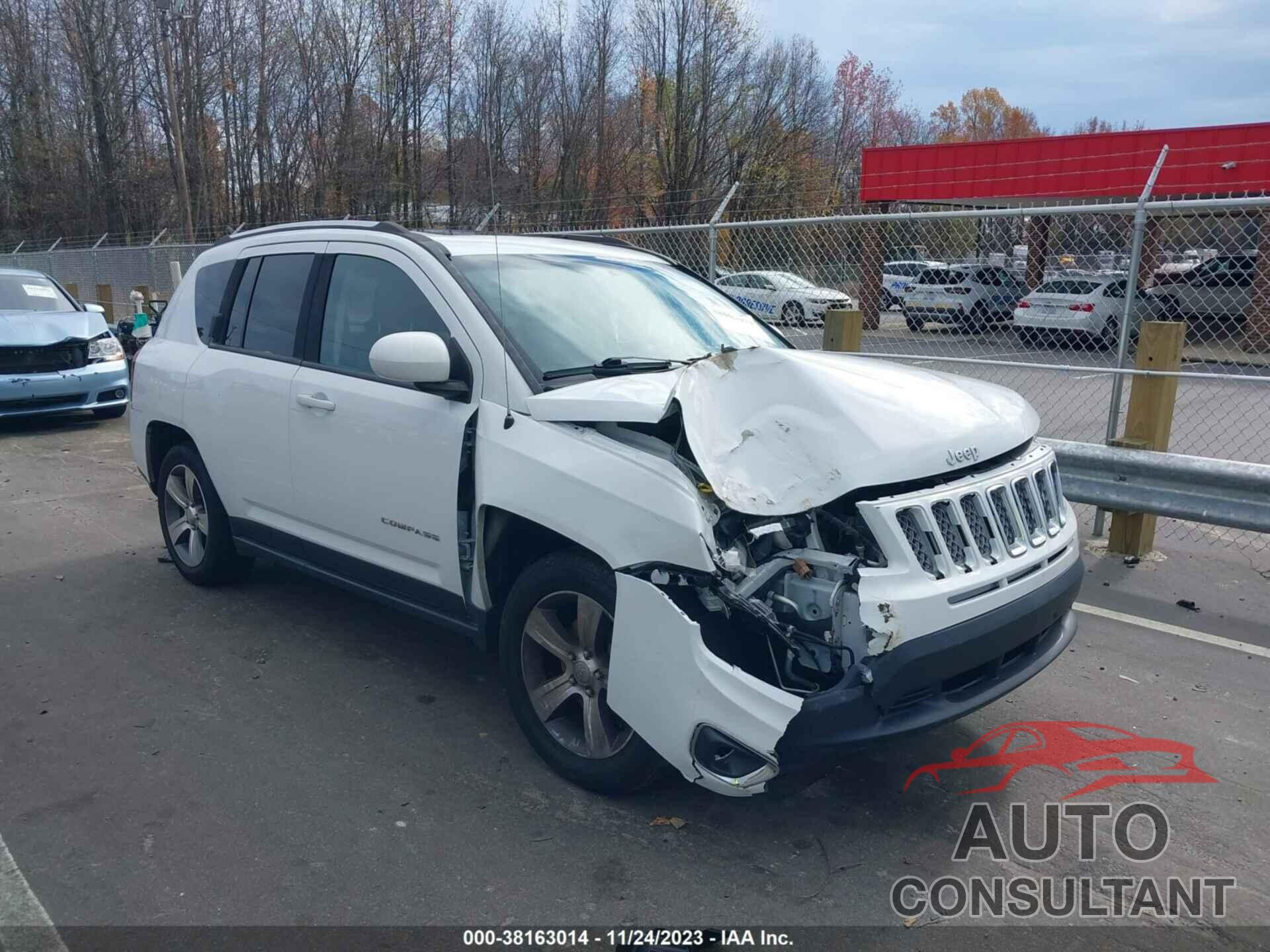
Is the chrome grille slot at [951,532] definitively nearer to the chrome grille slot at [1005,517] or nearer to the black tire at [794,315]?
the chrome grille slot at [1005,517]

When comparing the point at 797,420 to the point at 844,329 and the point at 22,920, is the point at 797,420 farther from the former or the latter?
the point at 844,329

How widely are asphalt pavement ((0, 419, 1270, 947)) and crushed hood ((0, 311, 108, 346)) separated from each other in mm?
5923

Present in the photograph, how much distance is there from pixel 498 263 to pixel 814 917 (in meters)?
2.75

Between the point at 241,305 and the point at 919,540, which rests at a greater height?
the point at 241,305

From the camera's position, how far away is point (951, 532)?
304cm

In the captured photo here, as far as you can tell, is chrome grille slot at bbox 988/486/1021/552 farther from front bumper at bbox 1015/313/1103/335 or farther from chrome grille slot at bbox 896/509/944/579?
front bumper at bbox 1015/313/1103/335

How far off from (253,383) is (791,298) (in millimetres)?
5656

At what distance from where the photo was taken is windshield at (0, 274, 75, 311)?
1100 centimetres

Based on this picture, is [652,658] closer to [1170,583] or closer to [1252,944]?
[1252,944]

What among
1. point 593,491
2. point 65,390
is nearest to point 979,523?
point 593,491

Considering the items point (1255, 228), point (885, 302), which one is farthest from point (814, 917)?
point (1255, 228)

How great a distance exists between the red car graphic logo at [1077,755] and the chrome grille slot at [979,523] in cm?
94

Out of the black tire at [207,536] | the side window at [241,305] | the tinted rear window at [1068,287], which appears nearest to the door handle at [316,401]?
the side window at [241,305]

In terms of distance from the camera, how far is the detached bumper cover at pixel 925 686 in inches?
109
